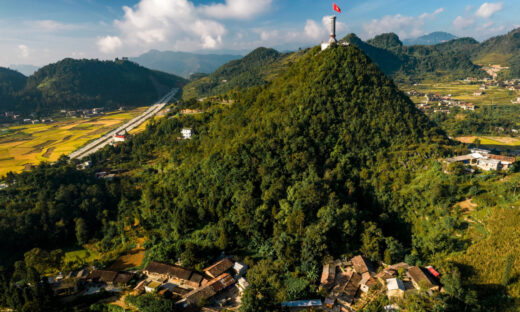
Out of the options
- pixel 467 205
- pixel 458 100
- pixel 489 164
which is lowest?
pixel 467 205

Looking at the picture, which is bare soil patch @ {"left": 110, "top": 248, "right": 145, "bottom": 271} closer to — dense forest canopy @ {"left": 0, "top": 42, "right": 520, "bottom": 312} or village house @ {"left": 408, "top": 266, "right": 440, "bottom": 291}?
dense forest canopy @ {"left": 0, "top": 42, "right": 520, "bottom": 312}

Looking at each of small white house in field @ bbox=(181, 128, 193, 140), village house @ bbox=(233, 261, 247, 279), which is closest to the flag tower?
small white house in field @ bbox=(181, 128, 193, 140)

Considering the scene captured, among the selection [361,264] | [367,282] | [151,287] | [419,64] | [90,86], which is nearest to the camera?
[367,282]

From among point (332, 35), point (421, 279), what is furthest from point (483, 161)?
point (332, 35)

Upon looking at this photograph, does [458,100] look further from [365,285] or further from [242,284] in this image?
[242,284]

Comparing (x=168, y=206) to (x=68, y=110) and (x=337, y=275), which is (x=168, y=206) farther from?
(x=68, y=110)

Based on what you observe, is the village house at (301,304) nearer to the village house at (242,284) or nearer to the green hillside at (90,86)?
the village house at (242,284)

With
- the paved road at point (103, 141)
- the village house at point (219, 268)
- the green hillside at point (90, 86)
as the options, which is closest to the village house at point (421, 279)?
the village house at point (219, 268)
